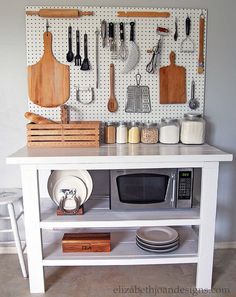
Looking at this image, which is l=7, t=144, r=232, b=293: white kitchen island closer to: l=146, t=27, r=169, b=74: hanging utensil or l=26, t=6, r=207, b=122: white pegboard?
l=26, t=6, r=207, b=122: white pegboard

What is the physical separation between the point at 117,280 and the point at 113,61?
1440mm

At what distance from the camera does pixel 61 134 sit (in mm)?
1727

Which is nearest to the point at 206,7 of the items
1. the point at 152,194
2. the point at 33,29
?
the point at 33,29

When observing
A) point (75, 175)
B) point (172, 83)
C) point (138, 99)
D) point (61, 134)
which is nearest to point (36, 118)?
point (61, 134)

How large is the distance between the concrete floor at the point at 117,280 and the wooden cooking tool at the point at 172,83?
117cm

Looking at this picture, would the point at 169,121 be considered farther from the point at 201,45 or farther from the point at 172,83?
the point at 201,45

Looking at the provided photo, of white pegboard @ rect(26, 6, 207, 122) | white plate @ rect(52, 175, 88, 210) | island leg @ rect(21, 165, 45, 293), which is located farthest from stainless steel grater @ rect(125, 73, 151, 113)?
island leg @ rect(21, 165, 45, 293)

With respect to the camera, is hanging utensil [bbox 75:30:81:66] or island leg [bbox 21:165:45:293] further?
hanging utensil [bbox 75:30:81:66]

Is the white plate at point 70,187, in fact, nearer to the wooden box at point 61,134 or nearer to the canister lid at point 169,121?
the wooden box at point 61,134

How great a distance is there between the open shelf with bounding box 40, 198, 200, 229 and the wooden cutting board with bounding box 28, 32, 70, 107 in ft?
2.47

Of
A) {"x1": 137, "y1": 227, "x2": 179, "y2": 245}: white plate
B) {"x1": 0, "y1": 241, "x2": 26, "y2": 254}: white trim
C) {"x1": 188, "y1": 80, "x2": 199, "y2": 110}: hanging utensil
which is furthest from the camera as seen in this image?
{"x1": 0, "y1": 241, "x2": 26, "y2": 254}: white trim

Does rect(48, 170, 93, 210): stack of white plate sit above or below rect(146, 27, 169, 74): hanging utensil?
below

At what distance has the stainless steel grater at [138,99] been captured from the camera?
1933 millimetres

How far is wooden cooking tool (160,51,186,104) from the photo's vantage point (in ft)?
6.30
